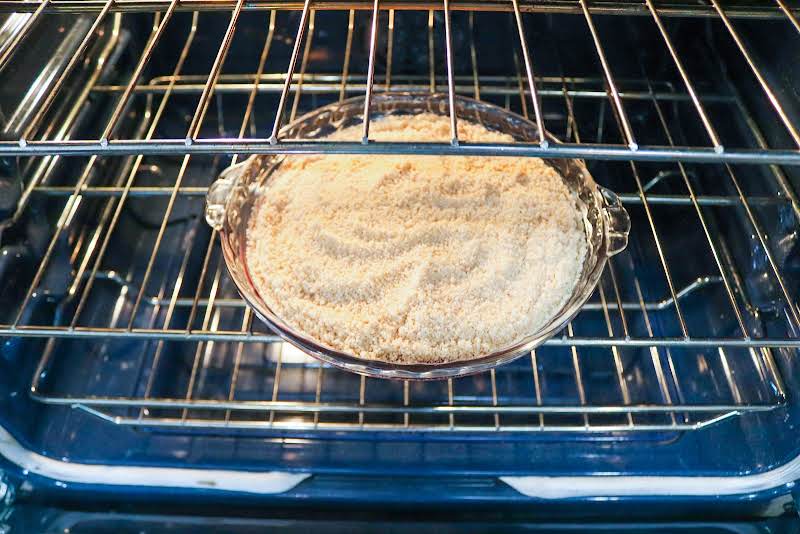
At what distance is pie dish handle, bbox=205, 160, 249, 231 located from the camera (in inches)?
29.7

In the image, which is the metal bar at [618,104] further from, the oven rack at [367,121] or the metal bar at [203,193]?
the metal bar at [203,193]

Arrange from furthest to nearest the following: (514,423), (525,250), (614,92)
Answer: (514,423) → (525,250) → (614,92)

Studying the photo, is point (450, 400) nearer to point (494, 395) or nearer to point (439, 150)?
point (494, 395)

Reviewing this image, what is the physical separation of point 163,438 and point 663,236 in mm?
790

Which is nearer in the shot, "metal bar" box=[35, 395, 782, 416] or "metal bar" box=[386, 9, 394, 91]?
"metal bar" box=[35, 395, 782, 416]

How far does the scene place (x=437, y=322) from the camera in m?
0.67

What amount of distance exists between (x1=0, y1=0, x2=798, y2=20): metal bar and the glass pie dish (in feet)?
0.57

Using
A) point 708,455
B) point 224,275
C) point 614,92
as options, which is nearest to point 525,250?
point 614,92

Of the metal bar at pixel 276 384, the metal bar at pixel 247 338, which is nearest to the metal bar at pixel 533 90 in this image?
the metal bar at pixel 247 338

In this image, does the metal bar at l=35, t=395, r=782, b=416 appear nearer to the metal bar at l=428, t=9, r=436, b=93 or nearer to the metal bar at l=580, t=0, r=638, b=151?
the metal bar at l=580, t=0, r=638, b=151

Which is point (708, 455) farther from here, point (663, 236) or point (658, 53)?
point (658, 53)

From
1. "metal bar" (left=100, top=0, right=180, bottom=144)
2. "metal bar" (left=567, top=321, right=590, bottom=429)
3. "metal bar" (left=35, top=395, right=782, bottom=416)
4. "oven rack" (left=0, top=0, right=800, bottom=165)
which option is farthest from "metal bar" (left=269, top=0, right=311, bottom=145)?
"metal bar" (left=567, top=321, right=590, bottom=429)

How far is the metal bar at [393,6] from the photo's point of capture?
71 centimetres

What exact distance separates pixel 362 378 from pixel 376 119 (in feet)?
1.20
